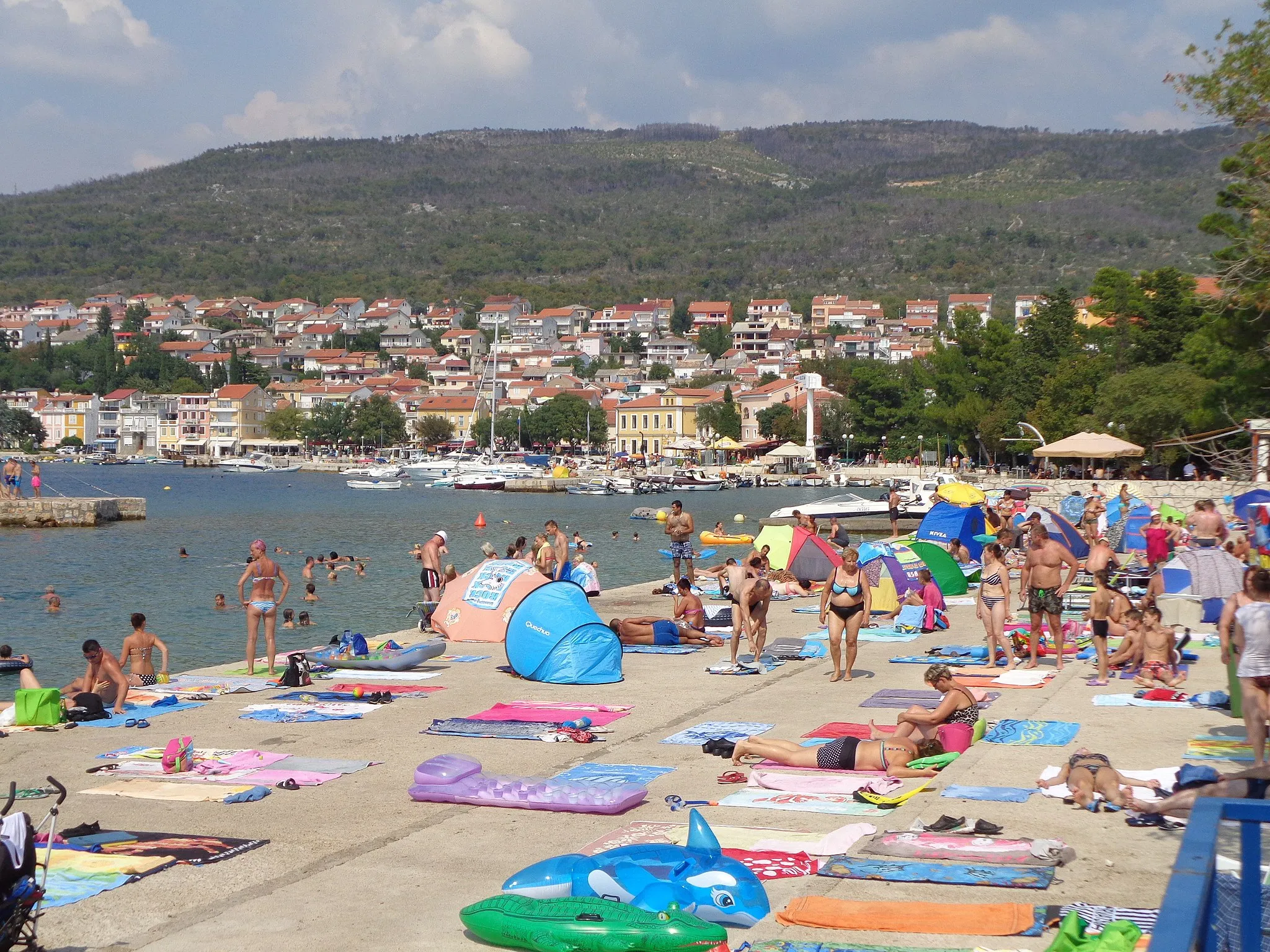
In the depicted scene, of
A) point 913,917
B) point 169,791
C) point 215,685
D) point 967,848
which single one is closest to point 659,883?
point 913,917

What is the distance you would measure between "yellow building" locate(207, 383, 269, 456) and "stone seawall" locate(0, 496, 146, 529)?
9194 centimetres

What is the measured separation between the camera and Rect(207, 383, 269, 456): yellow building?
143250mm

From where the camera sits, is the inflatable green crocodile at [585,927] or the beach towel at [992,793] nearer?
the inflatable green crocodile at [585,927]

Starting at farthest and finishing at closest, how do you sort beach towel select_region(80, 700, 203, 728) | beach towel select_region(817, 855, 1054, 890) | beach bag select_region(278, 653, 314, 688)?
beach bag select_region(278, 653, 314, 688) → beach towel select_region(80, 700, 203, 728) → beach towel select_region(817, 855, 1054, 890)

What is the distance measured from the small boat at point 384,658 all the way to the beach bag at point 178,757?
4.60m

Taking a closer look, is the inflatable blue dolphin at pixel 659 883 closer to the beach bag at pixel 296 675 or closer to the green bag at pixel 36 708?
the green bag at pixel 36 708

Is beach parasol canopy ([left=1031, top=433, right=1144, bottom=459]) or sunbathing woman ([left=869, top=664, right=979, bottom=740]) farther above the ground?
beach parasol canopy ([left=1031, top=433, right=1144, bottom=459])

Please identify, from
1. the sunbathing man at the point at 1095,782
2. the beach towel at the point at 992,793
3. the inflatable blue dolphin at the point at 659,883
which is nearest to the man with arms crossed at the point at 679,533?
the beach towel at the point at 992,793

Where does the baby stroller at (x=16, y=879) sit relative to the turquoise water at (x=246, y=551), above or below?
above

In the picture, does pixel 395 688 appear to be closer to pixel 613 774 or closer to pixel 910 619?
pixel 613 774

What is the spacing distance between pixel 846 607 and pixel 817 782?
4269 millimetres

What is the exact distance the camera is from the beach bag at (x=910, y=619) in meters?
17.4

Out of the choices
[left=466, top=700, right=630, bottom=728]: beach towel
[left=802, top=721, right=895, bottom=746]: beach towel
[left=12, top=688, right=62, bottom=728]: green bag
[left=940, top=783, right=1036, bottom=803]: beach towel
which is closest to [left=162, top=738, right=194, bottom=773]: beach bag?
[left=12, top=688, right=62, bottom=728]: green bag

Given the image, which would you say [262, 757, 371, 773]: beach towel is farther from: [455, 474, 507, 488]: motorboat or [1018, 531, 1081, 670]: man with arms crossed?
[455, 474, 507, 488]: motorboat
